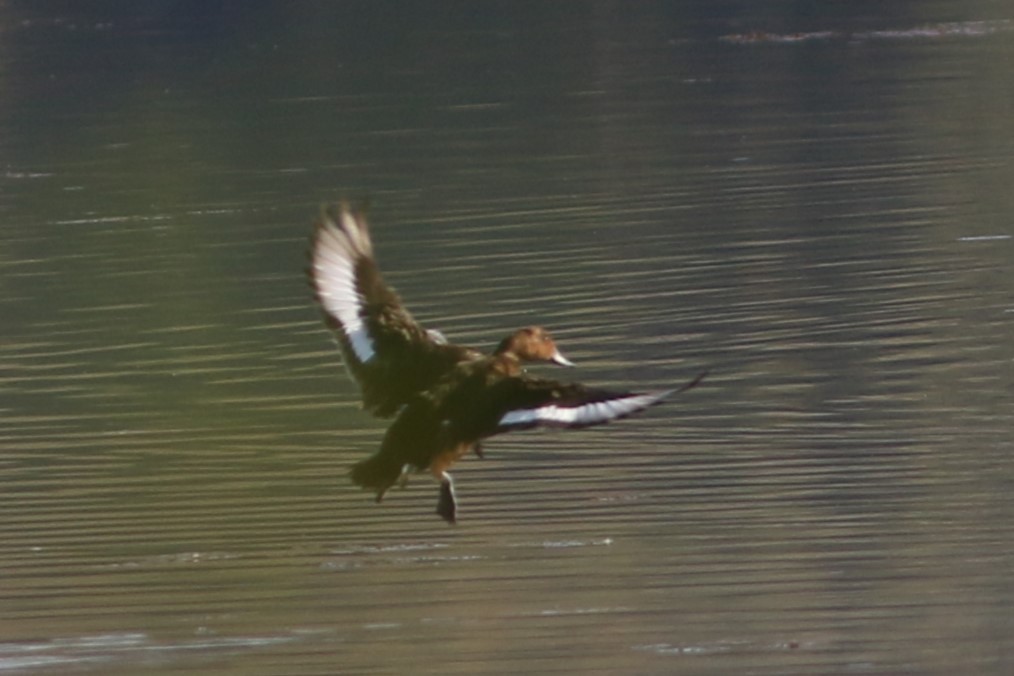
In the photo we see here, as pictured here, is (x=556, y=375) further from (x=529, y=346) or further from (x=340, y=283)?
(x=529, y=346)

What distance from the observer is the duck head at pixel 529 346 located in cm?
743

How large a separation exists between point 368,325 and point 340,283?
226mm

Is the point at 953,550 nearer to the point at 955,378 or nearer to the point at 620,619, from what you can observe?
the point at 620,619

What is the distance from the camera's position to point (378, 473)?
22.8ft

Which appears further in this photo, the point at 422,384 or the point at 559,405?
the point at 422,384

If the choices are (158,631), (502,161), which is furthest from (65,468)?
(502,161)

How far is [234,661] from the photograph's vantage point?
23.9 ft

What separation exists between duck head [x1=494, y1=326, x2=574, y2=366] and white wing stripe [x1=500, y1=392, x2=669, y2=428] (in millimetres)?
525

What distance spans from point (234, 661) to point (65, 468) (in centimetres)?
271

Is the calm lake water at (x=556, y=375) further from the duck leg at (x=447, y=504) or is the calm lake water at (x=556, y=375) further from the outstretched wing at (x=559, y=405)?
the outstretched wing at (x=559, y=405)

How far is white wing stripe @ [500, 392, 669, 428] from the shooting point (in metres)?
6.65

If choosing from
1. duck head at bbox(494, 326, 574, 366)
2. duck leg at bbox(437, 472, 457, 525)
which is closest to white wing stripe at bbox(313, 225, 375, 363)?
duck head at bbox(494, 326, 574, 366)

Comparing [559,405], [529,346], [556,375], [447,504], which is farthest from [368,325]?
[556,375]

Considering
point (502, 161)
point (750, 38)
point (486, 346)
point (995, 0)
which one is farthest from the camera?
A: point (995, 0)
